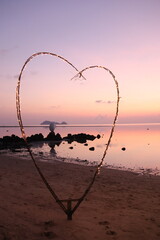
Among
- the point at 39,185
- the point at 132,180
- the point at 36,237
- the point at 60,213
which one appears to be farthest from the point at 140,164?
the point at 36,237

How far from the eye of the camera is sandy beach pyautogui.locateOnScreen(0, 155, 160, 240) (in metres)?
7.33

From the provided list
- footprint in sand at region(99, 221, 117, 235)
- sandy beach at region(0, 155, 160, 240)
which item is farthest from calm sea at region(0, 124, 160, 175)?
footprint in sand at region(99, 221, 117, 235)

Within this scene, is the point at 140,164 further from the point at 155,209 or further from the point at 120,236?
the point at 120,236

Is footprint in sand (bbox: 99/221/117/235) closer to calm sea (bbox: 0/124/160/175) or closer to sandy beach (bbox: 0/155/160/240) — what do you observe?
sandy beach (bbox: 0/155/160/240)

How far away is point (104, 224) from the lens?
27.1ft

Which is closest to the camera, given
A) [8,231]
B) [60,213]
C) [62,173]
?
[8,231]

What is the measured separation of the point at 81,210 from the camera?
966 cm

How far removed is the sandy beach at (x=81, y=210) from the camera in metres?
7.33

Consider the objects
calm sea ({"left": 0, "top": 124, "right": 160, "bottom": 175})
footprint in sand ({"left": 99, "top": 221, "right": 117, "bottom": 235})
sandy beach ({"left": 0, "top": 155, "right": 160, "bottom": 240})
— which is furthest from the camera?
calm sea ({"left": 0, "top": 124, "right": 160, "bottom": 175})

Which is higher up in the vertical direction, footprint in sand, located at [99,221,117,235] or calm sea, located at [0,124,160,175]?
footprint in sand, located at [99,221,117,235]

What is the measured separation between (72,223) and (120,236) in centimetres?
156

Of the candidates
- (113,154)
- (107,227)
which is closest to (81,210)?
(107,227)

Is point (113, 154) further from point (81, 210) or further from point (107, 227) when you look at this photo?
point (107, 227)

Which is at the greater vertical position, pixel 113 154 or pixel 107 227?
pixel 107 227
